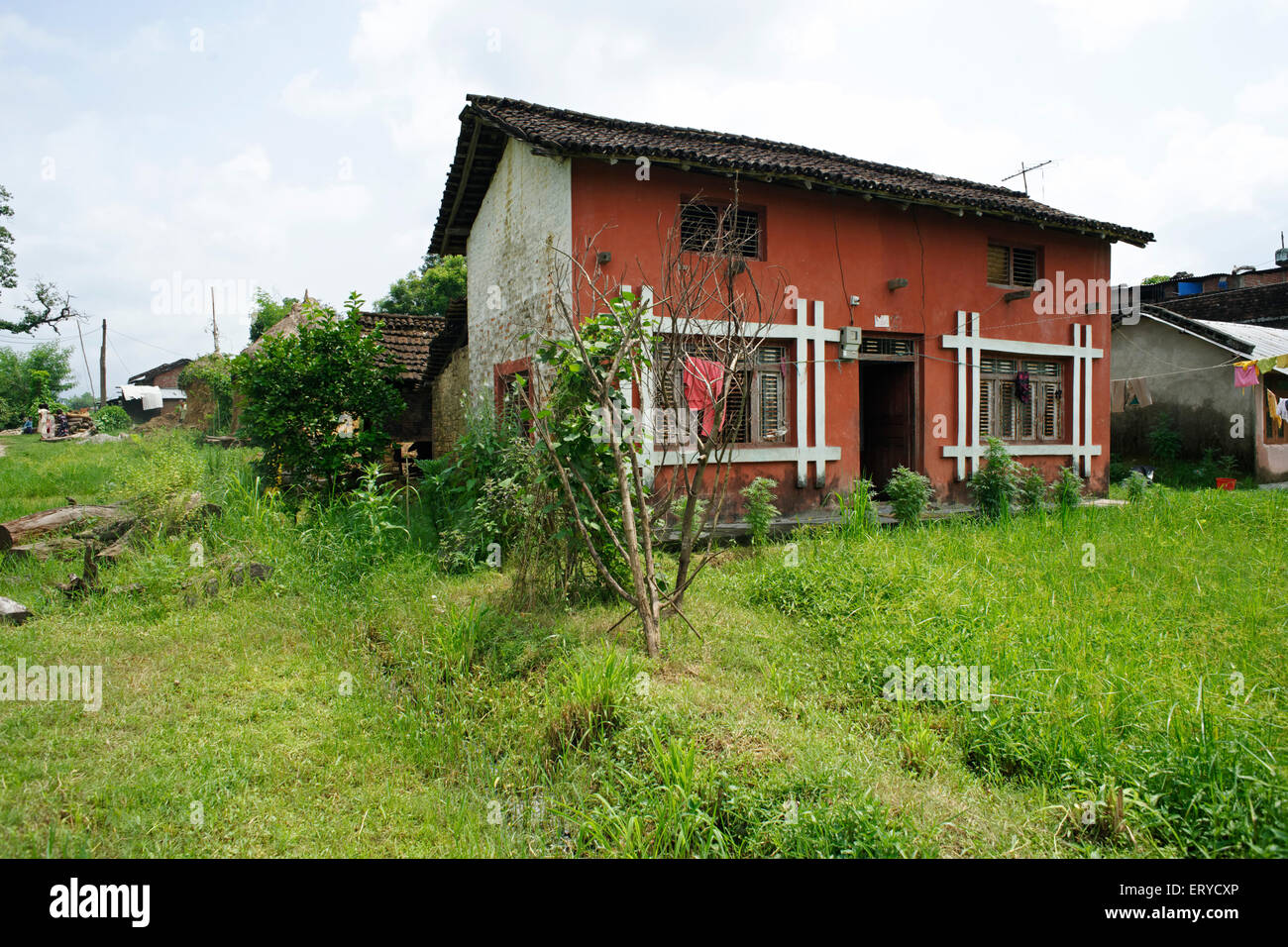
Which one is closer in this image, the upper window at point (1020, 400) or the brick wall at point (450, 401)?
the upper window at point (1020, 400)

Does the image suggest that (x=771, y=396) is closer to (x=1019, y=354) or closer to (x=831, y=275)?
(x=831, y=275)

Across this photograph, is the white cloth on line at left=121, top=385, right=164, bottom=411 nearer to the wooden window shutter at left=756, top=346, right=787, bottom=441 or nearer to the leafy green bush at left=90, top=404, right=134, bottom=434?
the leafy green bush at left=90, top=404, right=134, bottom=434

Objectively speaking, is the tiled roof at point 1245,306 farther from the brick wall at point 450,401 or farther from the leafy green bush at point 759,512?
the brick wall at point 450,401

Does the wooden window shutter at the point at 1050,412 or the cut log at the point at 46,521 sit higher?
the wooden window shutter at the point at 1050,412

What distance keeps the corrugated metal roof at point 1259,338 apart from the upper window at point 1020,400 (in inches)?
221

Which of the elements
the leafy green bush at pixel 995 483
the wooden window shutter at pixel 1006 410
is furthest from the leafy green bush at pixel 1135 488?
the leafy green bush at pixel 995 483

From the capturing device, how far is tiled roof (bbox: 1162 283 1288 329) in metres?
21.5

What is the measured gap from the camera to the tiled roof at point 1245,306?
21.5 metres

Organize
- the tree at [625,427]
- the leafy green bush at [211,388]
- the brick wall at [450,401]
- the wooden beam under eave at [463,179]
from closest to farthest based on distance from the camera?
the tree at [625,427], the wooden beam under eave at [463,179], the brick wall at [450,401], the leafy green bush at [211,388]

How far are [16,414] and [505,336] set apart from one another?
107ft

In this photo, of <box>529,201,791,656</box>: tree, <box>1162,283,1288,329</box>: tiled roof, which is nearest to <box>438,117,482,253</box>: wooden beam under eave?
<box>529,201,791,656</box>: tree

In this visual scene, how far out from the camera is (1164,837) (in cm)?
327
